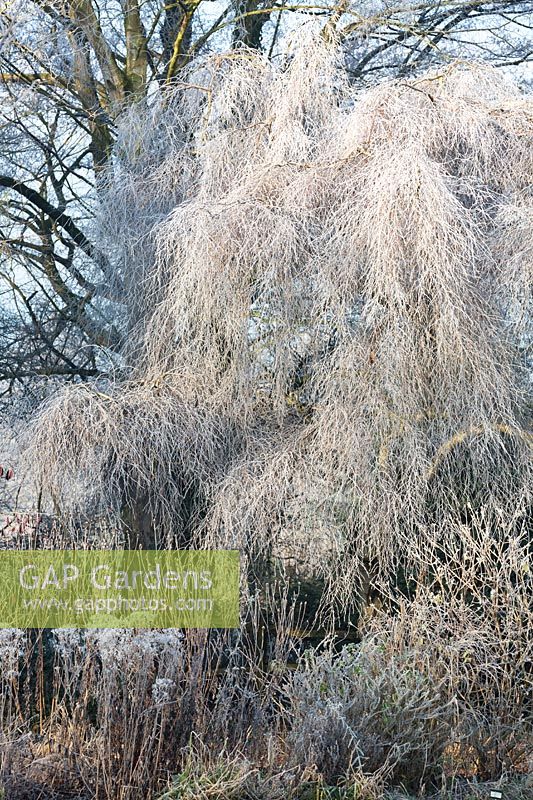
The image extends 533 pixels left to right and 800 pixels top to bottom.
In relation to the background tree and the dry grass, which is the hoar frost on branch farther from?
the background tree

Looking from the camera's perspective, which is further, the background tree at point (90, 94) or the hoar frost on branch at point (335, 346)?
the background tree at point (90, 94)

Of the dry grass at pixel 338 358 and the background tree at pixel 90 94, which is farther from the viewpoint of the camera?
the background tree at pixel 90 94

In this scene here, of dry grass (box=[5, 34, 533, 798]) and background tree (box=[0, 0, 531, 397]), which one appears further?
background tree (box=[0, 0, 531, 397])

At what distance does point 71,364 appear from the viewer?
647cm

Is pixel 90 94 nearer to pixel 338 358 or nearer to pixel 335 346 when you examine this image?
pixel 335 346

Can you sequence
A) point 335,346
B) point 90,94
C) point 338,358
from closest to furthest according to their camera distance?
point 338,358 < point 335,346 < point 90,94

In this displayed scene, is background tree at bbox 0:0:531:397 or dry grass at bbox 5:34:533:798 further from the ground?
background tree at bbox 0:0:531:397

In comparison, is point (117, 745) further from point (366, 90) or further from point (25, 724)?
point (366, 90)

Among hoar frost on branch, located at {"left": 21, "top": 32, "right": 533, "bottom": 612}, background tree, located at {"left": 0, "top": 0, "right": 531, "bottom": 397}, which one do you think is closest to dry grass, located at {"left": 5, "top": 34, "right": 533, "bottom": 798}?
hoar frost on branch, located at {"left": 21, "top": 32, "right": 533, "bottom": 612}

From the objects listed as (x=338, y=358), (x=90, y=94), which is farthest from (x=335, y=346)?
(x=90, y=94)

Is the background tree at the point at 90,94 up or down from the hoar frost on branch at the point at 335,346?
up

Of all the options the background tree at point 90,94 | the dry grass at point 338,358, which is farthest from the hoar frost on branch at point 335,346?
the background tree at point 90,94

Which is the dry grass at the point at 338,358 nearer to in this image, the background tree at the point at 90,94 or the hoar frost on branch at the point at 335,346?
the hoar frost on branch at the point at 335,346

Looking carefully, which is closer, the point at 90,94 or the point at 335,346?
the point at 335,346
